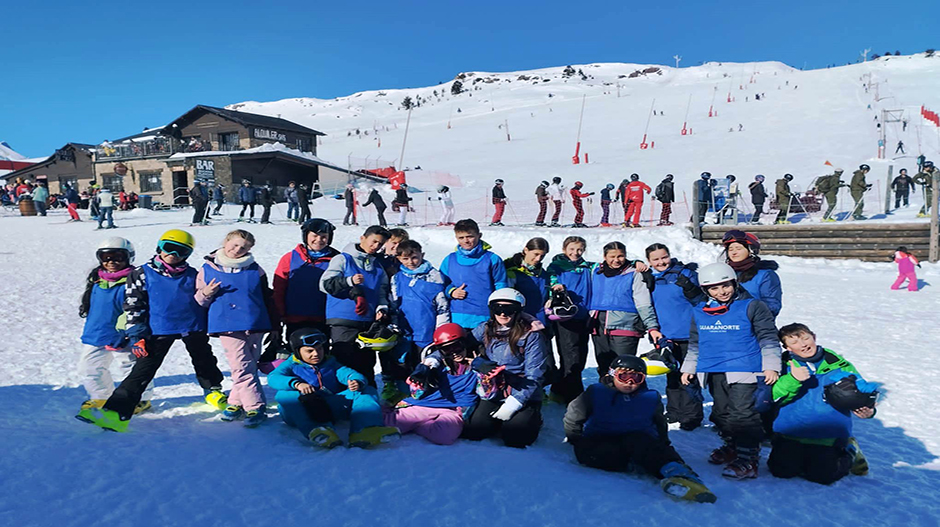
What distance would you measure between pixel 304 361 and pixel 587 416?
2.03 meters

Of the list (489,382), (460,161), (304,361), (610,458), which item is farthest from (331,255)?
(460,161)

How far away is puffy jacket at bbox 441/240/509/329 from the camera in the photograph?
4.56 m

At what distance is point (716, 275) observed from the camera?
12.3 ft

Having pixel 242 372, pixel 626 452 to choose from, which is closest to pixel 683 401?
pixel 626 452

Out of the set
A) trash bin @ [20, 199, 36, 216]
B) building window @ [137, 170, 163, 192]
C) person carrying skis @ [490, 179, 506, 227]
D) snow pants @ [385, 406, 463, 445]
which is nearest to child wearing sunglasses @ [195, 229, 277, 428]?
snow pants @ [385, 406, 463, 445]

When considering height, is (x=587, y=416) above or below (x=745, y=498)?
above

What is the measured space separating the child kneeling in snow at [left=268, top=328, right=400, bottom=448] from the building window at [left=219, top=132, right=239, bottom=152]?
103ft

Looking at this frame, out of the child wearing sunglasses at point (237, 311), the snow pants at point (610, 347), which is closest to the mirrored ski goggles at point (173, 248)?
the child wearing sunglasses at point (237, 311)

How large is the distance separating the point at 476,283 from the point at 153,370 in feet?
8.06

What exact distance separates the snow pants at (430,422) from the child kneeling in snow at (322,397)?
0.59 ft

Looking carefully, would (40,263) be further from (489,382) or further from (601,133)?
(601,133)

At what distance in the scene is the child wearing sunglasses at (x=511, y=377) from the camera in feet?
13.0

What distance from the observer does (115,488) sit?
9.57ft

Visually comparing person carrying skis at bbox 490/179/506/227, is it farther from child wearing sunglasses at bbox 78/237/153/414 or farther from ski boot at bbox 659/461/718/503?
ski boot at bbox 659/461/718/503
